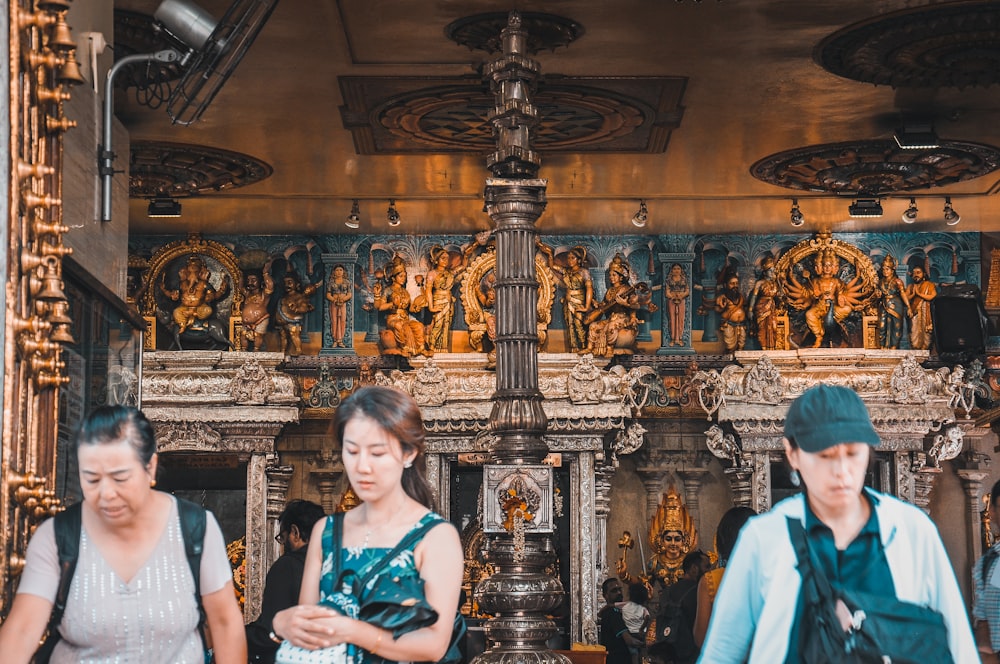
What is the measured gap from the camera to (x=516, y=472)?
7859 mm

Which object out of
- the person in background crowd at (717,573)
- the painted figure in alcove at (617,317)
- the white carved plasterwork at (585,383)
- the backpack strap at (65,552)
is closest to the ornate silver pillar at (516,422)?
the person in background crowd at (717,573)

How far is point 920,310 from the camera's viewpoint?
16.2m

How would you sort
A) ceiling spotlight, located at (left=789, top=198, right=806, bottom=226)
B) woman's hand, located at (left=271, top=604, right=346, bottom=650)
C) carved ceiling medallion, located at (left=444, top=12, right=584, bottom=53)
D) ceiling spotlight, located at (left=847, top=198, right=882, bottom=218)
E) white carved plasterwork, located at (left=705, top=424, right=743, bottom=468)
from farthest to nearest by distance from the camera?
white carved plasterwork, located at (left=705, top=424, right=743, bottom=468), ceiling spotlight, located at (left=789, top=198, right=806, bottom=226), ceiling spotlight, located at (left=847, top=198, right=882, bottom=218), carved ceiling medallion, located at (left=444, top=12, right=584, bottom=53), woman's hand, located at (left=271, top=604, right=346, bottom=650)

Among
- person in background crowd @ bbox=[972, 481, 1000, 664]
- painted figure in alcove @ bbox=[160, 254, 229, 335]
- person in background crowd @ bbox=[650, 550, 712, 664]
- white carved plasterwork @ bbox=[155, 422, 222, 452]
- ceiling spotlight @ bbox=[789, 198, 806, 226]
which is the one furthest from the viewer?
painted figure in alcove @ bbox=[160, 254, 229, 335]

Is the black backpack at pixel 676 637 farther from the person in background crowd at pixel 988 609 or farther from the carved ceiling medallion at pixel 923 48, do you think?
the carved ceiling medallion at pixel 923 48

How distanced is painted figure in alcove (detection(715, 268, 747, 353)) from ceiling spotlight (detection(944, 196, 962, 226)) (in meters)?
2.34

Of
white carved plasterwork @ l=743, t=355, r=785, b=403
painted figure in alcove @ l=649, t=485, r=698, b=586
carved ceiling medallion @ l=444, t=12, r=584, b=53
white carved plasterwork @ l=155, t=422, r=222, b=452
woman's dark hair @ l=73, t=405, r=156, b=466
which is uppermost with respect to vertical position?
carved ceiling medallion @ l=444, t=12, r=584, b=53

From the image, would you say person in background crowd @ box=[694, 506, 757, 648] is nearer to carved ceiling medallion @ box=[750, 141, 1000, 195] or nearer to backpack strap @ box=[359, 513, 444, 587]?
backpack strap @ box=[359, 513, 444, 587]

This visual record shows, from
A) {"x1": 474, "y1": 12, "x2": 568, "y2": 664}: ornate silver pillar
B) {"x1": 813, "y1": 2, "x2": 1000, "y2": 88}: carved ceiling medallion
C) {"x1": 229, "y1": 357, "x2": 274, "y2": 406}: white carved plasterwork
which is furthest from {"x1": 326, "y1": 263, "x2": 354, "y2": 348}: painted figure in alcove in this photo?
{"x1": 474, "y1": 12, "x2": 568, "y2": 664}: ornate silver pillar

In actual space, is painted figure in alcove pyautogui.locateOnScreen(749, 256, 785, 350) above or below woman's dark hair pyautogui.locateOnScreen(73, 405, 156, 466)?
above

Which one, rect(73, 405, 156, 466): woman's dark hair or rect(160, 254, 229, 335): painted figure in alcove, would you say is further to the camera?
rect(160, 254, 229, 335): painted figure in alcove

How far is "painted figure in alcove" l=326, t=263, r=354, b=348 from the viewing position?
1627 centimetres

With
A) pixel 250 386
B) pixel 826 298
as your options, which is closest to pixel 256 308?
pixel 250 386

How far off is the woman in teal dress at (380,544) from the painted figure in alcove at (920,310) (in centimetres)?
1335
